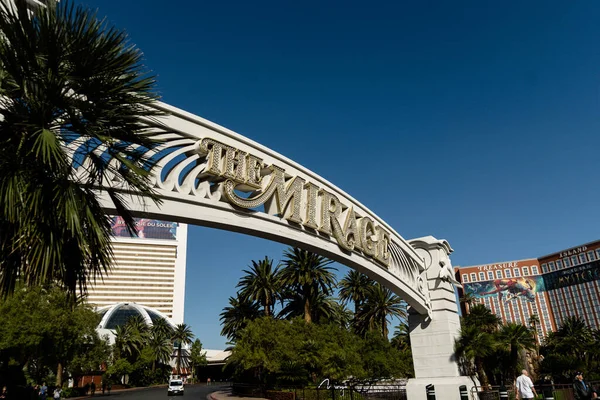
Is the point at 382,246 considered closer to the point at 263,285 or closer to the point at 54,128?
the point at 54,128

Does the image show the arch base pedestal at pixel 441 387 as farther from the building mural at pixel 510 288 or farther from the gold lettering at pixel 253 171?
the building mural at pixel 510 288

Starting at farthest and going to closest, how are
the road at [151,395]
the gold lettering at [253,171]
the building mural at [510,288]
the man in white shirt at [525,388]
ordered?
the building mural at [510,288] < the road at [151,395] < the man in white shirt at [525,388] < the gold lettering at [253,171]

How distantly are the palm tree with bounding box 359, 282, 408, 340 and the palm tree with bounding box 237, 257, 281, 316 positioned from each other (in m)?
10.5

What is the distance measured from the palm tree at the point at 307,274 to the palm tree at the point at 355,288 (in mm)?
7046

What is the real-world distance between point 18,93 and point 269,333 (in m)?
30.4

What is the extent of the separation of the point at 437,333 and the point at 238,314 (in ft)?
112

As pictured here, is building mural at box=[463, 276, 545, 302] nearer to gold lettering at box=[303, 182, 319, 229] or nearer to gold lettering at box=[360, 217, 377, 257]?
gold lettering at box=[360, 217, 377, 257]

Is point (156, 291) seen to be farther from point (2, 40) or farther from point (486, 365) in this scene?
point (2, 40)

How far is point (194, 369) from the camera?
92688mm

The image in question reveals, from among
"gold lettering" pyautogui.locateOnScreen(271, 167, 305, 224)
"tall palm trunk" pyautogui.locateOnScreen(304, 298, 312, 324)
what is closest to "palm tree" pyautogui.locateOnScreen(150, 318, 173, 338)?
"tall palm trunk" pyautogui.locateOnScreen(304, 298, 312, 324)

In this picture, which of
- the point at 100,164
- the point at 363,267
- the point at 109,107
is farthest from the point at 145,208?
the point at 363,267

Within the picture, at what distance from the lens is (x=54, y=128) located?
6.68 m

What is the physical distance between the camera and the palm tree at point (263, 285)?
45812 mm

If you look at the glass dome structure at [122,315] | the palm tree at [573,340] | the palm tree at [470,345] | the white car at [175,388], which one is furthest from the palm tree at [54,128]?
the glass dome structure at [122,315]
